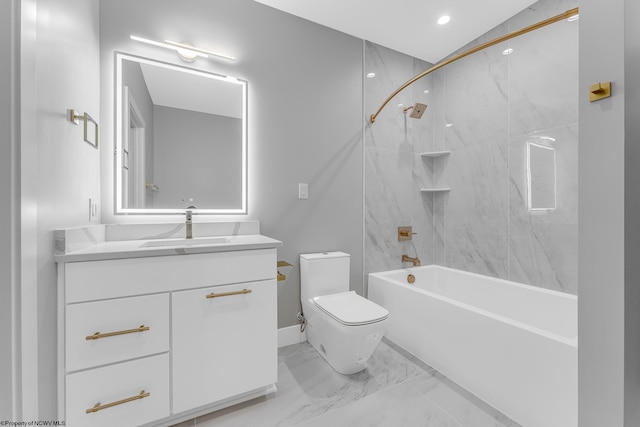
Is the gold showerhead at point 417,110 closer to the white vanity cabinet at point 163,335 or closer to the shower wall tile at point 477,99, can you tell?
the shower wall tile at point 477,99

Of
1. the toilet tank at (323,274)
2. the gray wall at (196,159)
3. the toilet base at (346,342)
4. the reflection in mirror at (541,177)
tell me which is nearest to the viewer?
the toilet base at (346,342)

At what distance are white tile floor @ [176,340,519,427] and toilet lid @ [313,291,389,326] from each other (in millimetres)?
408

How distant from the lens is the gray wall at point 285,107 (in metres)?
1.68

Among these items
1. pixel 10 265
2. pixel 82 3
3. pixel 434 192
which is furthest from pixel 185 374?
pixel 434 192

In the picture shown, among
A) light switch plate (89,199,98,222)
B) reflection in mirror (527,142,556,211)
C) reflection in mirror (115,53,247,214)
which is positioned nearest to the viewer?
light switch plate (89,199,98,222)

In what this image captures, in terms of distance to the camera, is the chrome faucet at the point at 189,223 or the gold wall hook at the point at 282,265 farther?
the gold wall hook at the point at 282,265

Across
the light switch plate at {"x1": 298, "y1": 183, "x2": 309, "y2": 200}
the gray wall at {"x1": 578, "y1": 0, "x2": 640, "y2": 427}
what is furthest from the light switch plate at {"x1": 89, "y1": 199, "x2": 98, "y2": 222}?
the gray wall at {"x1": 578, "y1": 0, "x2": 640, "y2": 427}

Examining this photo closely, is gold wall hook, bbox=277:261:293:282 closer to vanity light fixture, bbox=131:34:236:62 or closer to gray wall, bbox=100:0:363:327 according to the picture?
gray wall, bbox=100:0:363:327

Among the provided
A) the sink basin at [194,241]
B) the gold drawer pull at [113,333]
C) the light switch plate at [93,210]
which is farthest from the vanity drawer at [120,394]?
the light switch plate at [93,210]

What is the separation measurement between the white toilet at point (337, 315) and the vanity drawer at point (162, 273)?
0.53 m

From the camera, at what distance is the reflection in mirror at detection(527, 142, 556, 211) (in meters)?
1.91

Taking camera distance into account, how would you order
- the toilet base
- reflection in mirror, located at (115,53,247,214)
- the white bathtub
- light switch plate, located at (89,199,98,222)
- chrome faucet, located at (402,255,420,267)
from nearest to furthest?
the white bathtub → light switch plate, located at (89,199,98,222) → the toilet base → reflection in mirror, located at (115,53,247,214) → chrome faucet, located at (402,255,420,267)

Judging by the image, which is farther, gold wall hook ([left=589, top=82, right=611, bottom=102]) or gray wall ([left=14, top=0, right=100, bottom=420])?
gray wall ([left=14, top=0, right=100, bottom=420])

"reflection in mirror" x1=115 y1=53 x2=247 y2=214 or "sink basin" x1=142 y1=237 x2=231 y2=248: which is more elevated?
"reflection in mirror" x1=115 y1=53 x2=247 y2=214
